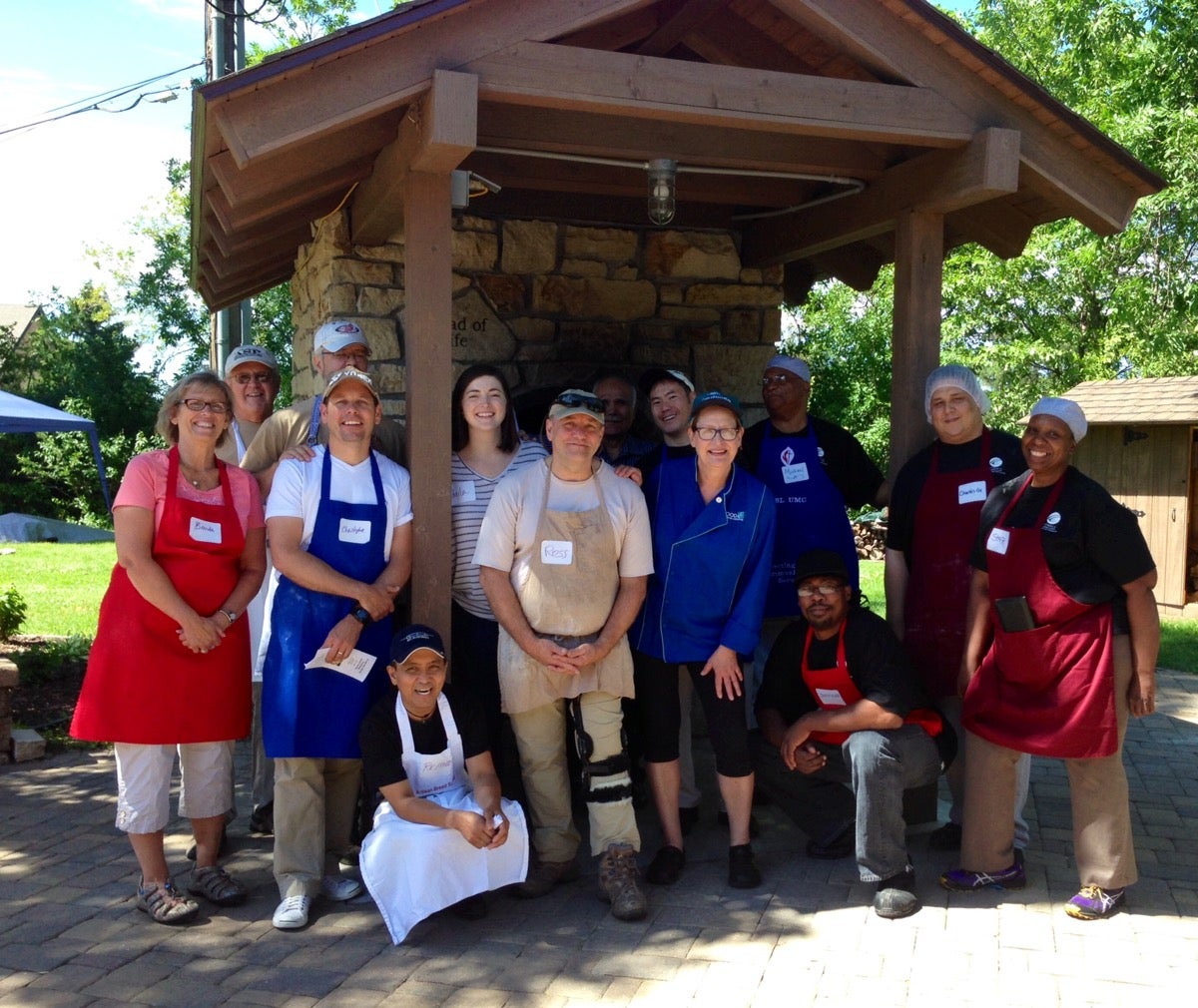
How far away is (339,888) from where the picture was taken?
160 inches

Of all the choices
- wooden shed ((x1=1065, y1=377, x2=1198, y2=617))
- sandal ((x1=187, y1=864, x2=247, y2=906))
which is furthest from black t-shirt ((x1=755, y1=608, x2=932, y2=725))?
wooden shed ((x1=1065, y1=377, x2=1198, y2=617))

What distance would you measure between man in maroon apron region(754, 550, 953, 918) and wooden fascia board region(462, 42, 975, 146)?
5.45ft

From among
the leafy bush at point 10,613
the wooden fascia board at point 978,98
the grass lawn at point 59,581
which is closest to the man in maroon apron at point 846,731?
the wooden fascia board at point 978,98

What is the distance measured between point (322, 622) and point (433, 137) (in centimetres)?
169

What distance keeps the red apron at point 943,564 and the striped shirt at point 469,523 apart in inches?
61.2

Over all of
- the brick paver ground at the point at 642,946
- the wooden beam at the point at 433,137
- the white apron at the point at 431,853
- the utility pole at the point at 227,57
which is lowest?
the brick paver ground at the point at 642,946

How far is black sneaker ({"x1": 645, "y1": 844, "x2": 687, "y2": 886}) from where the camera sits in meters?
4.18

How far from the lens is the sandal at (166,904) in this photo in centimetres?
383

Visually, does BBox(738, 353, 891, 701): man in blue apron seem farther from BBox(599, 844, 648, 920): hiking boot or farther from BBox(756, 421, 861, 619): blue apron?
BBox(599, 844, 648, 920): hiking boot

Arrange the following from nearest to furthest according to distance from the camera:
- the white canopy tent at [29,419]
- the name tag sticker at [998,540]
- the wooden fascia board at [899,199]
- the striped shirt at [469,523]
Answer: the name tag sticker at [998,540] < the striped shirt at [469,523] < the wooden fascia board at [899,199] < the white canopy tent at [29,419]

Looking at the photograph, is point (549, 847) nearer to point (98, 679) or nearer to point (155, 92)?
point (98, 679)

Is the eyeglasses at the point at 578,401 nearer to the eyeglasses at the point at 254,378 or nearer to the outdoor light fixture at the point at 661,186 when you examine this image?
the outdoor light fixture at the point at 661,186

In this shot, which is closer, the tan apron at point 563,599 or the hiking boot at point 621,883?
the hiking boot at point 621,883

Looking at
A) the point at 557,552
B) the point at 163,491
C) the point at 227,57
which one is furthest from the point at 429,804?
the point at 227,57
